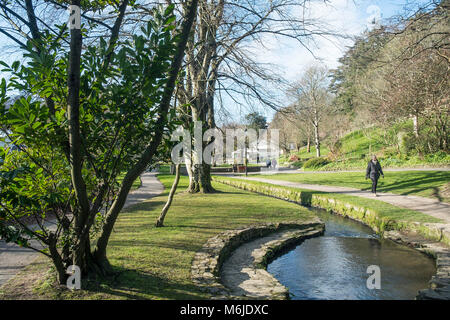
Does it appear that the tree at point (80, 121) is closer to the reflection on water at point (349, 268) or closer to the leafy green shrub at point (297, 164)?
the reflection on water at point (349, 268)

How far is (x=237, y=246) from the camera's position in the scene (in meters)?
7.51

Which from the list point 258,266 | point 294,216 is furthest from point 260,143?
point 258,266

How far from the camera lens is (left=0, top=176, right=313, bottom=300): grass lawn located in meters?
4.07

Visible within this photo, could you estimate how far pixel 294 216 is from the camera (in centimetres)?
1052

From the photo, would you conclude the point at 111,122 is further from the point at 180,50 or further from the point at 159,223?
the point at 159,223

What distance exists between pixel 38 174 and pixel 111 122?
106 centimetres

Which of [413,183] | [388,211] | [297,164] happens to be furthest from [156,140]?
[297,164]

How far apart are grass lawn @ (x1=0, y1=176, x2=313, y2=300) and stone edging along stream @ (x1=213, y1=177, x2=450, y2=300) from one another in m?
1.55

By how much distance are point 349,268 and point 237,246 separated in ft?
7.89

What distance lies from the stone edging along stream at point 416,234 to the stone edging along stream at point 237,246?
5.23ft

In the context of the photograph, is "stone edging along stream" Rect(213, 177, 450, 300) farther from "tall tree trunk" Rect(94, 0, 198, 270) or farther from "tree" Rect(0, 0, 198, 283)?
"tree" Rect(0, 0, 198, 283)

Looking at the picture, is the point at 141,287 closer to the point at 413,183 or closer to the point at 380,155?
the point at 413,183

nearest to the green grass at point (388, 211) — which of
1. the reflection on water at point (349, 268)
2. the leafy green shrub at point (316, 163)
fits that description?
the reflection on water at point (349, 268)

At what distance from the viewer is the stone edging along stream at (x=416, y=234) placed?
4.96 m
